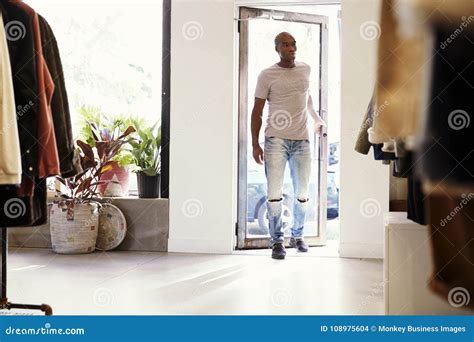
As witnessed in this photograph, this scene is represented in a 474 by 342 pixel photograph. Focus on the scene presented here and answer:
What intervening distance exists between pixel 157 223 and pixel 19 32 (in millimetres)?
2371

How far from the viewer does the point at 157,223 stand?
14.3 ft

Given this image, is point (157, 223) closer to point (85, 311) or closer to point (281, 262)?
point (281, 262)

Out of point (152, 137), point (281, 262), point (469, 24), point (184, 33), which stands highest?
point (184, 33)

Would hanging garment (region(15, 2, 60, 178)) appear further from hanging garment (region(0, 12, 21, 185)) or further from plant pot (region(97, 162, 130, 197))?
plant pot (region(97, 162, 130, 197))

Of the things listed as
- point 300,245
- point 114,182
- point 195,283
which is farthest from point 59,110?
point 300,245

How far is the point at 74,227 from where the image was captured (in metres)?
4.08

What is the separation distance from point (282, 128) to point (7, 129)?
2.32m

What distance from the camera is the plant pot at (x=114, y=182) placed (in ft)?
14.6

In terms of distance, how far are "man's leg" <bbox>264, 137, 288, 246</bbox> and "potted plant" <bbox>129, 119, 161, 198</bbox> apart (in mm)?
852

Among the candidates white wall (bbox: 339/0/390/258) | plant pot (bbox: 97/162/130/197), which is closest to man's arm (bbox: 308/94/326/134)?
white wall (bbox: 339/0/390/258)

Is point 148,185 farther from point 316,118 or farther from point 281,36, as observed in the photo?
point 281,36

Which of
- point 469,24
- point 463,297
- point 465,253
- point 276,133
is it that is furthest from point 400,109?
point 276,133

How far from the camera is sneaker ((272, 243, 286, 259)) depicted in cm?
400

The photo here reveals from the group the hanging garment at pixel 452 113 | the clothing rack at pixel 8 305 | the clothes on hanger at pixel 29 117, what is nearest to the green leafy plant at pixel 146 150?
the clothing rack at pixel 8 305
